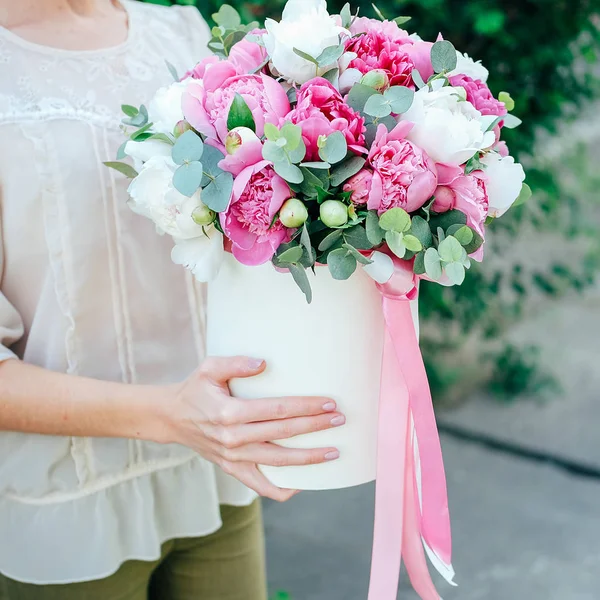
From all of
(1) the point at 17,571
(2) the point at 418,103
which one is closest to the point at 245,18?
(2) the point at 418,103

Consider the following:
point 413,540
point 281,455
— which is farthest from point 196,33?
point 413,540

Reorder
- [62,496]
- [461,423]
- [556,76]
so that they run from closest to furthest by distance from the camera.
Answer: [62,496], [556,76], [461,423]

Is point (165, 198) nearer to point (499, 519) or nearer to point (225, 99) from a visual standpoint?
point (225, 99)

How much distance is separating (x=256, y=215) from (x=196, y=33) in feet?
2.16

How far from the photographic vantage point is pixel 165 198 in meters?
0.90

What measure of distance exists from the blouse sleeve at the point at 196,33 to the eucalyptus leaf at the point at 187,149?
53 centimetres

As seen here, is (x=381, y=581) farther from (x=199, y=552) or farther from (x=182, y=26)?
(x=182, y=26)

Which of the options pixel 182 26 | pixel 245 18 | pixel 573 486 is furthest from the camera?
pixel 573 486

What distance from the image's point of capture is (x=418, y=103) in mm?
875

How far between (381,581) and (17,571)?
1.89ft

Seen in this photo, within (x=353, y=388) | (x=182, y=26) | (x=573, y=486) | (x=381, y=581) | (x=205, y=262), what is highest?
(x=182, y=26)

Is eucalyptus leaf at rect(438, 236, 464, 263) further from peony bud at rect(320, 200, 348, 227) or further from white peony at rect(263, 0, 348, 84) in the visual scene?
white peony at rect(263, 0, 348, 84)

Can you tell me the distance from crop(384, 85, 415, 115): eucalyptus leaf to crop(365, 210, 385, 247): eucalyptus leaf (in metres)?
0.11

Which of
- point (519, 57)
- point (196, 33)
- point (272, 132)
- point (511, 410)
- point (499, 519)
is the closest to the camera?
point (272, 132)
